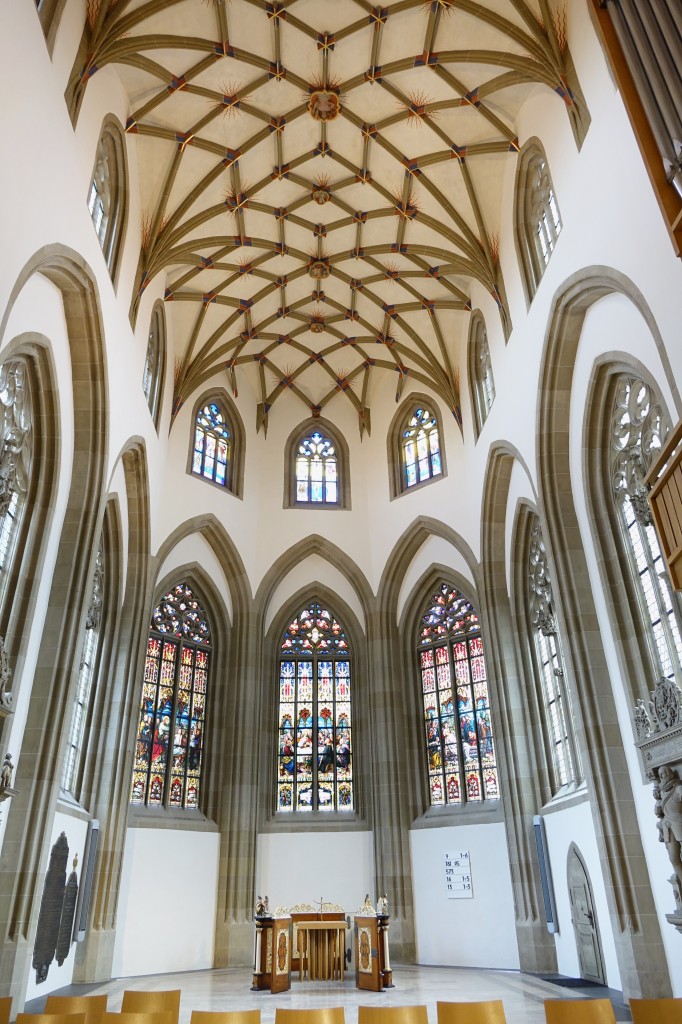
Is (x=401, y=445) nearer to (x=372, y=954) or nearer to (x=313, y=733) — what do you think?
(x=313, y=733)

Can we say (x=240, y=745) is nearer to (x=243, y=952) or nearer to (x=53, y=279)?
(x=243, y=952)

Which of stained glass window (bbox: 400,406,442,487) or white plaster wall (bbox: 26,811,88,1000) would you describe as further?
stained glass window (bbox: 400,406,442,487)

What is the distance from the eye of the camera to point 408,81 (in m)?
13.6

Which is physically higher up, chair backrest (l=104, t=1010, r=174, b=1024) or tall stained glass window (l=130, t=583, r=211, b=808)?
tall stained glass window (l=130, t=583, r=211, b=808)

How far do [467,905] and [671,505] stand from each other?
12138mm

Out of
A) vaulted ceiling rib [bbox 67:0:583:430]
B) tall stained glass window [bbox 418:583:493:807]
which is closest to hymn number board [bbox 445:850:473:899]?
tall stained glass window [bbox 418:583:493:807]

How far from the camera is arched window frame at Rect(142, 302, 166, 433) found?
15555 mm

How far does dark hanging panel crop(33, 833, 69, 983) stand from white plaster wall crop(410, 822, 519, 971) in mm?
7175

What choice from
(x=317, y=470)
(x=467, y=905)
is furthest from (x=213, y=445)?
(x=467, y=905)

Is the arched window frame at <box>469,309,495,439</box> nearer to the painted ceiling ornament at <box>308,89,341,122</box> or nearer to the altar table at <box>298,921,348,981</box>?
the painted ceiling ornament at <box>308,89,341,122</box>

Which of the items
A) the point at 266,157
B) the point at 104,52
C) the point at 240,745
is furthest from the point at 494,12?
the point at 240,745

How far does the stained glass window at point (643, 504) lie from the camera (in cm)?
985

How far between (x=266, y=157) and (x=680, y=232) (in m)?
10.7

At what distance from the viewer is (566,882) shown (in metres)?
12.4
